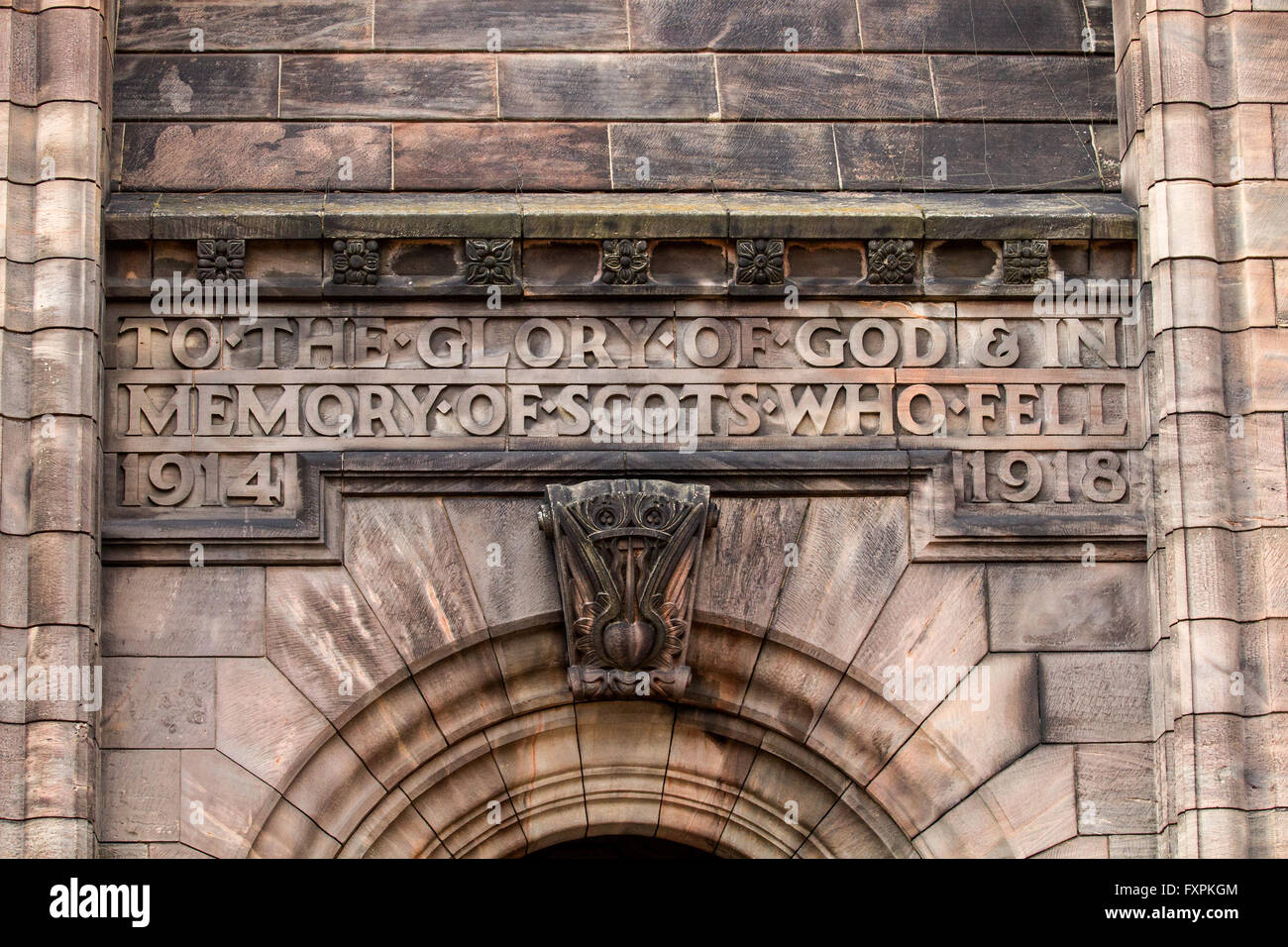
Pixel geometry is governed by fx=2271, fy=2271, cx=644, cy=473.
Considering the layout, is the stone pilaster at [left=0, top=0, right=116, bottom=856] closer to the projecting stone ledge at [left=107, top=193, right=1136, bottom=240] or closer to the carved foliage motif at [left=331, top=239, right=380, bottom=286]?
the projecting stone ledge at [left=107, top=193, right=1136, bottom=240]

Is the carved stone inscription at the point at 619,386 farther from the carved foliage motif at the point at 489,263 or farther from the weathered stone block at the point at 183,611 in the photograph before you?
the weathered stone block at the point at 183,611

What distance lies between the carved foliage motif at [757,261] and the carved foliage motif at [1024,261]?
121 centimetres

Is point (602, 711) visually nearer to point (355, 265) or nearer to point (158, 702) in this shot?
point (158, 702)

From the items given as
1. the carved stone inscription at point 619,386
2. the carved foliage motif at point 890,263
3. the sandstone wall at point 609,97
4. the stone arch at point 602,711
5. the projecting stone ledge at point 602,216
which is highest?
the sandstone wall at point 609,97

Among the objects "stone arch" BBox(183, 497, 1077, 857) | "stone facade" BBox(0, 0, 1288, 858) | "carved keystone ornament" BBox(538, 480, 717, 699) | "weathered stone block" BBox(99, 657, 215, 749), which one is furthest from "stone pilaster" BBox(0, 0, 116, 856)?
"carved keystone ornament" BBox(538, 480, 717, 699)

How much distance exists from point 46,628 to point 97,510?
687 mm

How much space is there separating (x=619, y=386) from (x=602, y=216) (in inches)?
35.4

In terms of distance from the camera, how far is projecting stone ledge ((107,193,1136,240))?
464 inches

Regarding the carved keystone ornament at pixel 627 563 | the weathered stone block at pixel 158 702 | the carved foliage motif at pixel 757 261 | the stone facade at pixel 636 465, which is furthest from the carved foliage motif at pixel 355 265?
the weathered stone block at pixel 158 702

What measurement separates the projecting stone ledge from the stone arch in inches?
57.0

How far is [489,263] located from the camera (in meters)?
11.8

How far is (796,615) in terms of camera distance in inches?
454

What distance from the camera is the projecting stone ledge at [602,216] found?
1180 centimetres

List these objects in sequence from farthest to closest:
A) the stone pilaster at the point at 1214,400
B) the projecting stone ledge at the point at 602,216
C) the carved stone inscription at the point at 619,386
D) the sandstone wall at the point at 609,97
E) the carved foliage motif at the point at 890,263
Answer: the sandstone wall at the point at 609,97 < the carved foliage motif at the point at 890,263 < the projecting stone ledge at the point at 602,216 < the carved stone inscription at the point at 619,386 < the stone pilaster at the point at 1214,400
